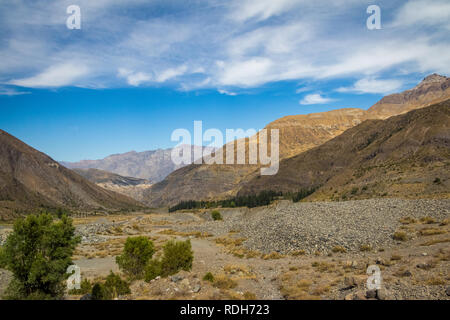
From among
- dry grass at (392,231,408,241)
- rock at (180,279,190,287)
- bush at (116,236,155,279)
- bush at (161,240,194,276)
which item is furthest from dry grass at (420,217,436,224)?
bush at (116,236,155,279)

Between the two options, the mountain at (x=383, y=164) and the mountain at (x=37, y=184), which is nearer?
the mountain at (x=383, y=164)

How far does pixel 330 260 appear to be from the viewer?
20.4 meters

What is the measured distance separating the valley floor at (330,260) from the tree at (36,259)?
3333 mm

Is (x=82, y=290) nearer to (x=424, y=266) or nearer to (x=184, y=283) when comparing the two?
(x=184, y=283)

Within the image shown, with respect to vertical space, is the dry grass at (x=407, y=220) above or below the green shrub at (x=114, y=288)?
above

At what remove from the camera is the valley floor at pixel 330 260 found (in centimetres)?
1254

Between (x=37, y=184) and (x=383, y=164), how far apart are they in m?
167

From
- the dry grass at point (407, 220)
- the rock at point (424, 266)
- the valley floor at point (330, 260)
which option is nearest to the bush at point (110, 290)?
the valley floor at point (330, 260)

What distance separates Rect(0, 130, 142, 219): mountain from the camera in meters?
128

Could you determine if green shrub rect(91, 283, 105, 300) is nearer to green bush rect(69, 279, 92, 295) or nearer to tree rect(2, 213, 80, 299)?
tree rect(2, 213, 80, 299)

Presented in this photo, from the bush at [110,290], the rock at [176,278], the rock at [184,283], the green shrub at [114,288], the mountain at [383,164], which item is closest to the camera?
the rock at [184,283]

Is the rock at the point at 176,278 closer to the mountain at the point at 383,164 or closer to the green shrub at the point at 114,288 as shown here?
the green shrub at the point at 114,288
